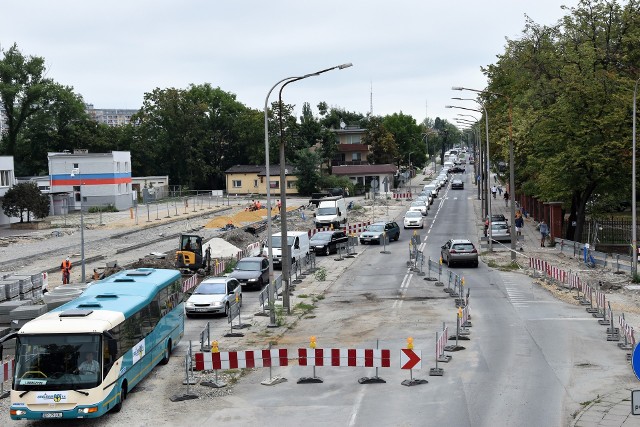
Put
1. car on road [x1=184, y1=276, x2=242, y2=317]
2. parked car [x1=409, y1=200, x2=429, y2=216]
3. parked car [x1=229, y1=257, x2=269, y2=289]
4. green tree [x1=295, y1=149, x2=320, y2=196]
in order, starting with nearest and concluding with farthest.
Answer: car on road [x1=184, y1=276, x2=242, y2=317]
parked car [x1=229, y1=257, x2=269, y2=289]
parked car [x1=409, y1=200, x2=429, y2=216]
green tree [x1=295, y1=149, x2=320, y2=196]

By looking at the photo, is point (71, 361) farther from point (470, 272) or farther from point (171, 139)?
point (171, 139)

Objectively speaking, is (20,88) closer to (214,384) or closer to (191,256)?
(191,256)

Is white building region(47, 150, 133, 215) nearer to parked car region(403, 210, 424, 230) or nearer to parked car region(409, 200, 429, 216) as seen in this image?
parked car region(409, 200, 429, 216)

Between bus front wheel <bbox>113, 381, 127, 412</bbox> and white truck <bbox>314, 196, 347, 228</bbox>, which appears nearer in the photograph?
bus front wheel <bbox>113, 381, 127, 412</bbox>

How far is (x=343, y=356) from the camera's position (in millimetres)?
20391

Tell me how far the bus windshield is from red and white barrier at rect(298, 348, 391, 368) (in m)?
5.25

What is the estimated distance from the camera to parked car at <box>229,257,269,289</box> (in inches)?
1473

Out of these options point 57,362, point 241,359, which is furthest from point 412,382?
point 57,362

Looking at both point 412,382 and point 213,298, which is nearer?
→ point 412,382

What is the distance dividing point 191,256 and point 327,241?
480 inches

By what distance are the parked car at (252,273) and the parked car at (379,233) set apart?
1654 cm

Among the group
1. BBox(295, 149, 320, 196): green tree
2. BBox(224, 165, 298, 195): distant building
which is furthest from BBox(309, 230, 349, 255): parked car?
BBox(224, 165, 298, 195): distant building

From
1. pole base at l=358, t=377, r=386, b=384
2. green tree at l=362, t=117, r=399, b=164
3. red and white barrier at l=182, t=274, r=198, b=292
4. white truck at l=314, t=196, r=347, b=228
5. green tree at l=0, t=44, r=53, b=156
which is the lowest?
pole base at l=358, t=377, r=386, b=384

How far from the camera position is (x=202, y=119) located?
119188 millimetres
